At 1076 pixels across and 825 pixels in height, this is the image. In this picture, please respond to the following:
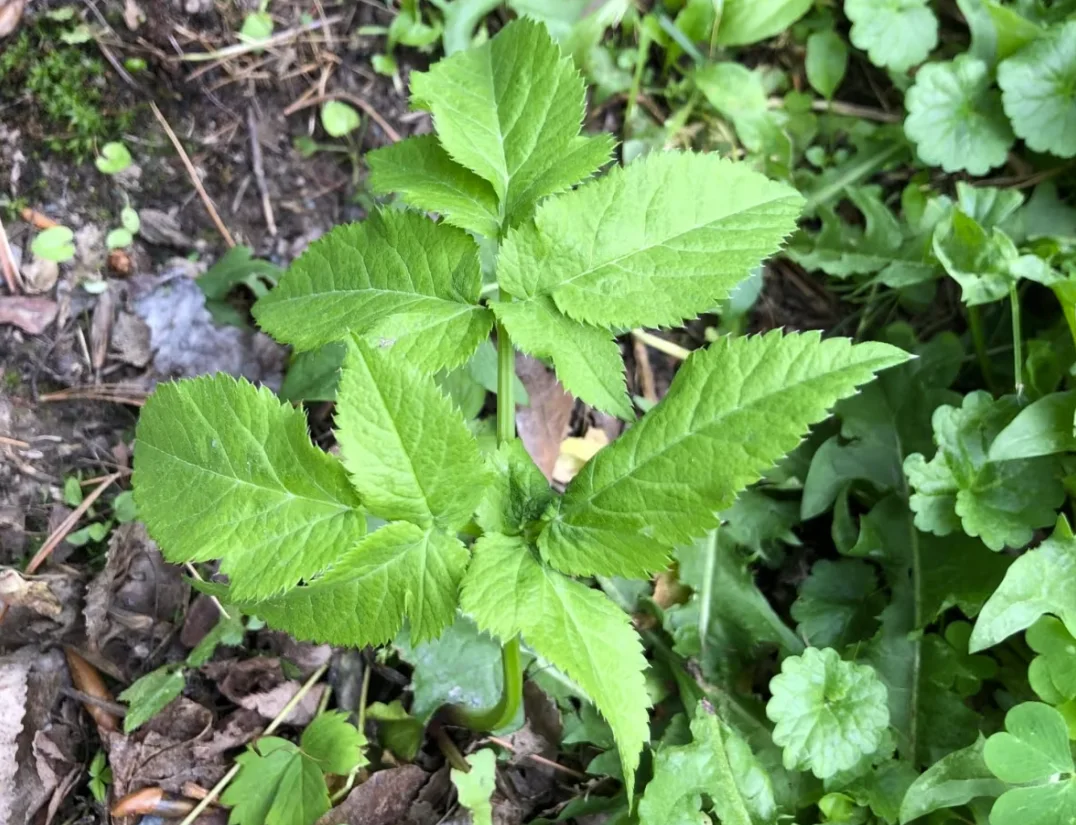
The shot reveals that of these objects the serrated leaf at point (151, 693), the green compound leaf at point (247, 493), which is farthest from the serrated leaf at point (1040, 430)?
the serrated leaf at point (151, 693)

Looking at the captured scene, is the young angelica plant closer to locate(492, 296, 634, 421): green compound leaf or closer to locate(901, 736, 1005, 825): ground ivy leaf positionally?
locate(492, 296, 634, 421): green compound leaf

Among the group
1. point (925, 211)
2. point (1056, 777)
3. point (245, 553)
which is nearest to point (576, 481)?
point (245, 553)

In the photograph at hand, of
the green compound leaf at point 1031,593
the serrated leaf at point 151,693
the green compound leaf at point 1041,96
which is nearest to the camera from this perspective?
the green compound leaf at point 1031,593

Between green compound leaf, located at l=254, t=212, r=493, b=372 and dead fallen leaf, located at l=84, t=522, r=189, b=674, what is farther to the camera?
dead fallen leaf, located at l=84, t=522, r=189, b=674

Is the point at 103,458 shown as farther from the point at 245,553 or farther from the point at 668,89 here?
the point at 668,89

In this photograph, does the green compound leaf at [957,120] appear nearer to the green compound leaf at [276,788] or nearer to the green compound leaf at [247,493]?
the green compound leaf at [247,493]

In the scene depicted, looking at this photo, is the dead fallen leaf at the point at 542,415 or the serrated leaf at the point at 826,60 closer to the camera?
the dead fallen leaf at the point at 542,415

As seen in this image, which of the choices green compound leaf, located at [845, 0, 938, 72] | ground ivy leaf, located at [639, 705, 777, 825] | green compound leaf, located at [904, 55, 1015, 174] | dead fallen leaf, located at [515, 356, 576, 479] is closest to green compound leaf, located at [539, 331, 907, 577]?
ground ivy leaf, located at [639, 705, 777, 825]

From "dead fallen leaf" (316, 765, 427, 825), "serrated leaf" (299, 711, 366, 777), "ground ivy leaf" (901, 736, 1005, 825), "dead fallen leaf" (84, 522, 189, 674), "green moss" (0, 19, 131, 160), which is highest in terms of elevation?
"green moss" (0, 19, 131, 160)
